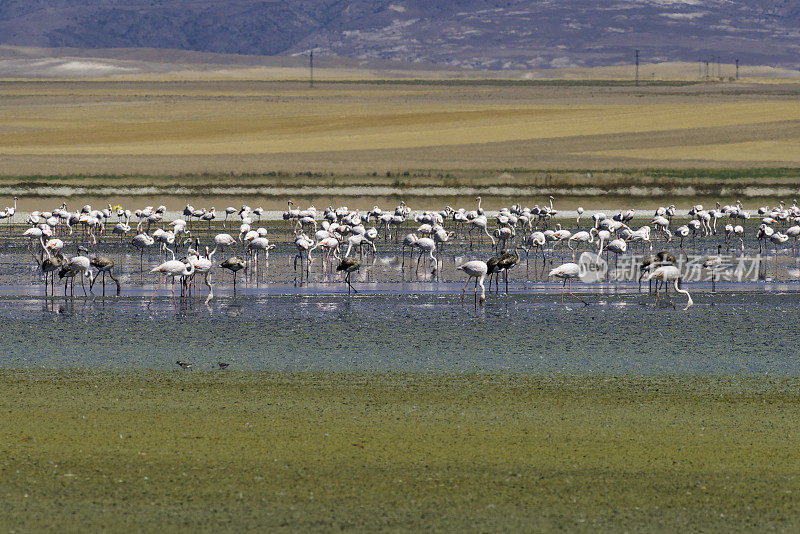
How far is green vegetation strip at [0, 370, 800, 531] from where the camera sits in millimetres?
10195

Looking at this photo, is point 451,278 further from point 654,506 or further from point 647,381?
point 654,506

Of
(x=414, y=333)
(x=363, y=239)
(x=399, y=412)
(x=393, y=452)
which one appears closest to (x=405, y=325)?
(x=414, y=333)

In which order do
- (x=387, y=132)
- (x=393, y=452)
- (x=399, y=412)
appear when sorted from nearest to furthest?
(x=393, y=452)
(x=399, y=412)
(x=387, y=132)

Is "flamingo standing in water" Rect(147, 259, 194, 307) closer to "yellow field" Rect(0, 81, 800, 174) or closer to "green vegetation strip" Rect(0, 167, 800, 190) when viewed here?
"green vegetation strip" Rect(0, 167, 800, 190)

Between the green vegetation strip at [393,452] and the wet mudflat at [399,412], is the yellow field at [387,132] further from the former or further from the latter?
the green vegetation strip at [393,452]

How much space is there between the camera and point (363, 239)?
3116cm

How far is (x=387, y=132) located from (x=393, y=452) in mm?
81607

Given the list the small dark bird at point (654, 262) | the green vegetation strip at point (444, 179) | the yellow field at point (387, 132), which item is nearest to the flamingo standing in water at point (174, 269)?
the small dark bird at point (654, 262)

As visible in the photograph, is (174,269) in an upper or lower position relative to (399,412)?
upper

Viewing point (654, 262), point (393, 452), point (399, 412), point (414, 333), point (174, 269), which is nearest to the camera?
point (393, 452)

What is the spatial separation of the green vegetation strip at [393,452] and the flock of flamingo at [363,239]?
26.4ft

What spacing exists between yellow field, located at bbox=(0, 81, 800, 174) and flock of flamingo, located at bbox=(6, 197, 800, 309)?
2197 cm

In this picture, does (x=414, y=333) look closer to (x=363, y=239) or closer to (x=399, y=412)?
(x=399, y=412)

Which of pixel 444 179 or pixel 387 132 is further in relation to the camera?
pixel 387 132
